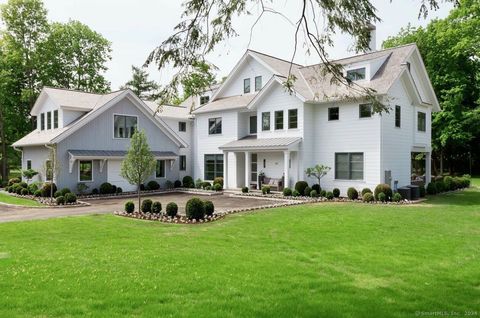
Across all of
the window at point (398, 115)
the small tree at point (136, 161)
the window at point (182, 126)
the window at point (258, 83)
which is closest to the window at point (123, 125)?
the window at point (182, 126)

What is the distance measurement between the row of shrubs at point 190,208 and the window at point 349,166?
11240 millimetres

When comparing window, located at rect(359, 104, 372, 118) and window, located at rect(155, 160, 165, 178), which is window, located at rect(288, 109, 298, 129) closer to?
window, located at rect(359, 104, 372, 118)

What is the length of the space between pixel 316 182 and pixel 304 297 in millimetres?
19953

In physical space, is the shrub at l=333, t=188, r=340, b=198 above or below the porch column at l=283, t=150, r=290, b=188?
below

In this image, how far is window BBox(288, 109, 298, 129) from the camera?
2650cm

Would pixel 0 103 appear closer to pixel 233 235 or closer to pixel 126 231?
pixel 126 231

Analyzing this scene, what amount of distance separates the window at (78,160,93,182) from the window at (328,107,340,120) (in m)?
16.7

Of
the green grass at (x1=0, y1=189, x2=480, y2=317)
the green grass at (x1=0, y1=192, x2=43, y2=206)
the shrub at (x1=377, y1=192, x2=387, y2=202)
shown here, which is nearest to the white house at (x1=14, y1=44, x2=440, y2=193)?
the shrub at (x1=377, y1=192, x2=387, y2=202)

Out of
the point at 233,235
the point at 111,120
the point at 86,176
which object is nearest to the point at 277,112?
the point at 111,120

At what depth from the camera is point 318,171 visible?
81.1 ft

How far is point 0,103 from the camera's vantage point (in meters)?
38.6

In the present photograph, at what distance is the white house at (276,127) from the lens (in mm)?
24188

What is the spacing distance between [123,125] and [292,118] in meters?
12.7

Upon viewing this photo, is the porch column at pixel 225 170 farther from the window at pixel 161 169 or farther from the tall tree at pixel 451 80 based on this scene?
the tall tree at pixel 451 80
